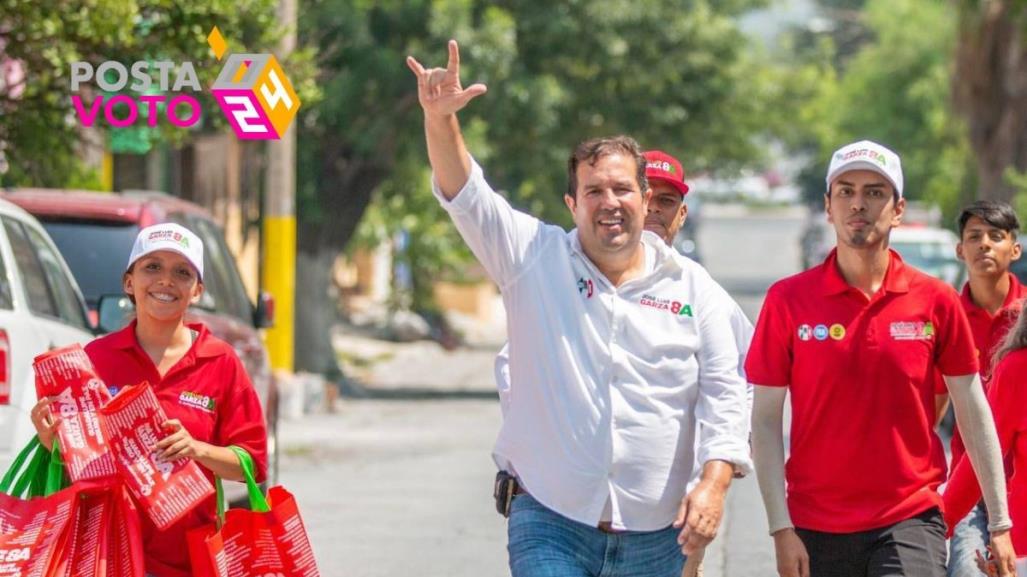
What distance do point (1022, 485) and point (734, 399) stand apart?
48.5 inches

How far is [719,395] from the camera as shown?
193 inches

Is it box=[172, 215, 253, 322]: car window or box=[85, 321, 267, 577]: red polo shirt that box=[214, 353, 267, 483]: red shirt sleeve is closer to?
box=[85, 321, 267, 577]: red polo shirt

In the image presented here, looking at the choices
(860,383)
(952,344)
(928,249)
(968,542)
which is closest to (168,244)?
(860,383)

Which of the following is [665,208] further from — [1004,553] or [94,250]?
[94,250]

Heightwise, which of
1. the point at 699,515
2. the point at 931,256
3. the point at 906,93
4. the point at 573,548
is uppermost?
the point at 906,93

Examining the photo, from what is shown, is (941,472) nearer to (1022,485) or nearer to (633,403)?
(1022,485)

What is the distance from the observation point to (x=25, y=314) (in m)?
7.97

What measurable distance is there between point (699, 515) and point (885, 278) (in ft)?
3.11

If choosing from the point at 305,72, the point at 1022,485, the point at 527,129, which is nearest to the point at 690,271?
the point at 1022,485

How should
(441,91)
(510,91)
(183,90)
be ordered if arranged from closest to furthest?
(441,91), (183,90), (510,91)

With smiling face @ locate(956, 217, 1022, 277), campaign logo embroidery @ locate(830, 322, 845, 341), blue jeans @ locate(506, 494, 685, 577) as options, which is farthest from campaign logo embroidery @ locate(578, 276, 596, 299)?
smiling face @ locate(956, 217, 1022, 277)

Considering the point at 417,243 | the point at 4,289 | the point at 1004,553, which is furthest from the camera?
the point at 417,243

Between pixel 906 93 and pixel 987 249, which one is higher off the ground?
pixel 906 93

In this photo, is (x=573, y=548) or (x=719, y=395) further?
(x=719, y=395)
